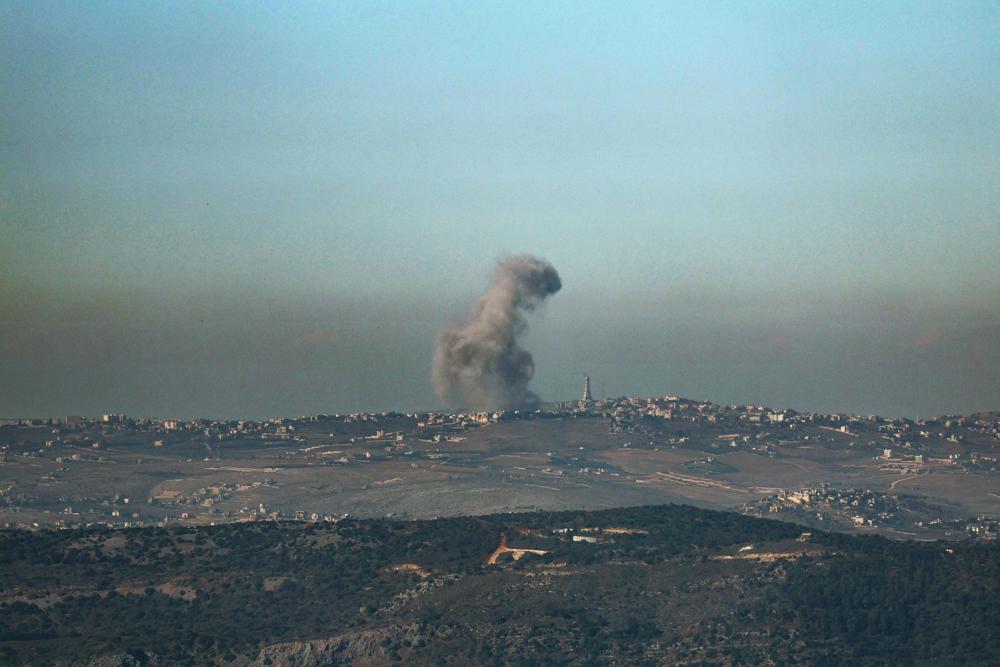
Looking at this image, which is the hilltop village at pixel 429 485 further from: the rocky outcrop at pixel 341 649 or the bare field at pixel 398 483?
the rocky outcrop at pixel 341 649

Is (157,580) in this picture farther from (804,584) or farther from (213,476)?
(213,476)

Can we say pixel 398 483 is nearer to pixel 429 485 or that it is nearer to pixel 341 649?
pixel 429 485

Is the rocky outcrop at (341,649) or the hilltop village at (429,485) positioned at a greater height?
the hilltop village at (429,485)

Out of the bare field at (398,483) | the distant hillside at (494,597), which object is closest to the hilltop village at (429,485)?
the bare field at (398,483)

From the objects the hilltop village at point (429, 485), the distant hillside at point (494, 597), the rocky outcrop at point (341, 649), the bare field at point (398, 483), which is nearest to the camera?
the distant hillside at point (494, 597)

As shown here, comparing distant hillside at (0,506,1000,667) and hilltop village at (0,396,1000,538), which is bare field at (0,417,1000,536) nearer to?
hilltop village at (0,396,1000,538)

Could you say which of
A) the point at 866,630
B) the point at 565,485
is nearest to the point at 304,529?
the point at 866,630
